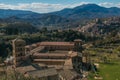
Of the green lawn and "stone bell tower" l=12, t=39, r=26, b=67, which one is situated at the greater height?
"stone bell tower" l=12, t=39, r=26, b=67

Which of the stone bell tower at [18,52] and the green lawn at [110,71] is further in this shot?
the green lawn at [110,71]

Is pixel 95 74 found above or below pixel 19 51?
below

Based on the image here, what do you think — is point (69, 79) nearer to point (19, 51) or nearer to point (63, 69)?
point (63, 69)

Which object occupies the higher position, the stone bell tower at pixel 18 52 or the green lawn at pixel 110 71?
the stone bell tower at pixel 18 52

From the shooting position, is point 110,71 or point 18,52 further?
point 110,71

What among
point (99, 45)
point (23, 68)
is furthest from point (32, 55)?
point (99, 45)
